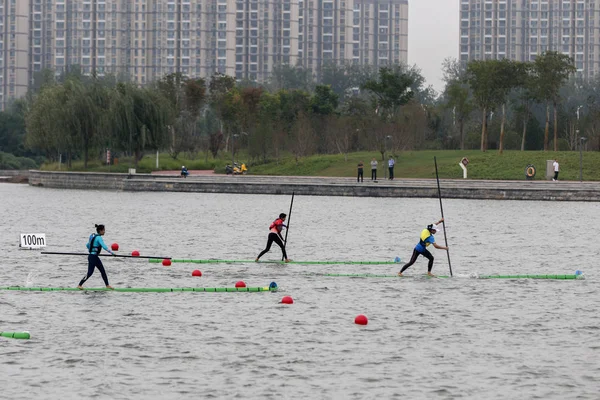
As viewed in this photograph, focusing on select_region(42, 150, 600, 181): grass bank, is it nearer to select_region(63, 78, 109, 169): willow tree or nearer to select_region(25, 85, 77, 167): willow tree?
select_region(25, 85, 77, 167): willow tree

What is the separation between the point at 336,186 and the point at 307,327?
5555 cm

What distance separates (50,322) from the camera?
75.2 ft

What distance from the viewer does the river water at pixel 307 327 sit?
59.0ft

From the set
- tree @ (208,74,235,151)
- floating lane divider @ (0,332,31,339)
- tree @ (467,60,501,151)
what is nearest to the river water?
floating lane divider @ (0,332,31,339)

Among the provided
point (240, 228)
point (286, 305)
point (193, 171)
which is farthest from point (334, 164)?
point (286, 305)

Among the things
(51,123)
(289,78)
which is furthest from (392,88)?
(289,78)

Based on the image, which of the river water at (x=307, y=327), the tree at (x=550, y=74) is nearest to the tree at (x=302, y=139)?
the tree at (x=550, y=74)

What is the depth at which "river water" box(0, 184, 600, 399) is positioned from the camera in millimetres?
17984

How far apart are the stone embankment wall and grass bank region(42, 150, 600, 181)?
443cm

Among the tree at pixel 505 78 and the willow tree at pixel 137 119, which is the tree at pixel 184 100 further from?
the tree at pixel 505 78

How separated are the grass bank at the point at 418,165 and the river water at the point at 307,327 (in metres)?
39.6

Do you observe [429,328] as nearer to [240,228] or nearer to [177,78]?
[240,228]

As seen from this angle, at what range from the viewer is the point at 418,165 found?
90938 millimetres

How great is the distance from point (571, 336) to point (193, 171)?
261 feet
